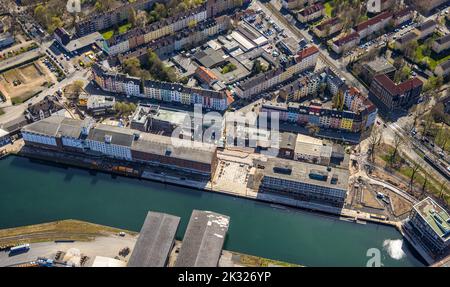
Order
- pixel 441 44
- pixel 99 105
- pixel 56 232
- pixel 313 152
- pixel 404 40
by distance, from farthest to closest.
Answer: pixel 404 40 < pixel 441 44 < pixel 99 105 < pixel 313 152 < pixel 56 232

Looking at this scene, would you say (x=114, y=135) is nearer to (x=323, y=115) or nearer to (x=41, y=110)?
(x=41, y=110)

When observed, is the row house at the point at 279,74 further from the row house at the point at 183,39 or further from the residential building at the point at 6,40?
the residential building at the point at 6,40

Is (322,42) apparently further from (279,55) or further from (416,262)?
(416,262)

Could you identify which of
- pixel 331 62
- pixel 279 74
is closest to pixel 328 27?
pixel 331 62

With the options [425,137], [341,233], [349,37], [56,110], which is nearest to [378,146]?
[425,137]

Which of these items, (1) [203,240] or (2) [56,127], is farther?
(2) [56,127]

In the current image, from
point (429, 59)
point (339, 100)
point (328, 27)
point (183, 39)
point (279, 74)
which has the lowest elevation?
point (429, 59)

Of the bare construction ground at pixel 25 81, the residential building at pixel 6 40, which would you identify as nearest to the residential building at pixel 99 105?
the bare construction ground at pixel 25 81
